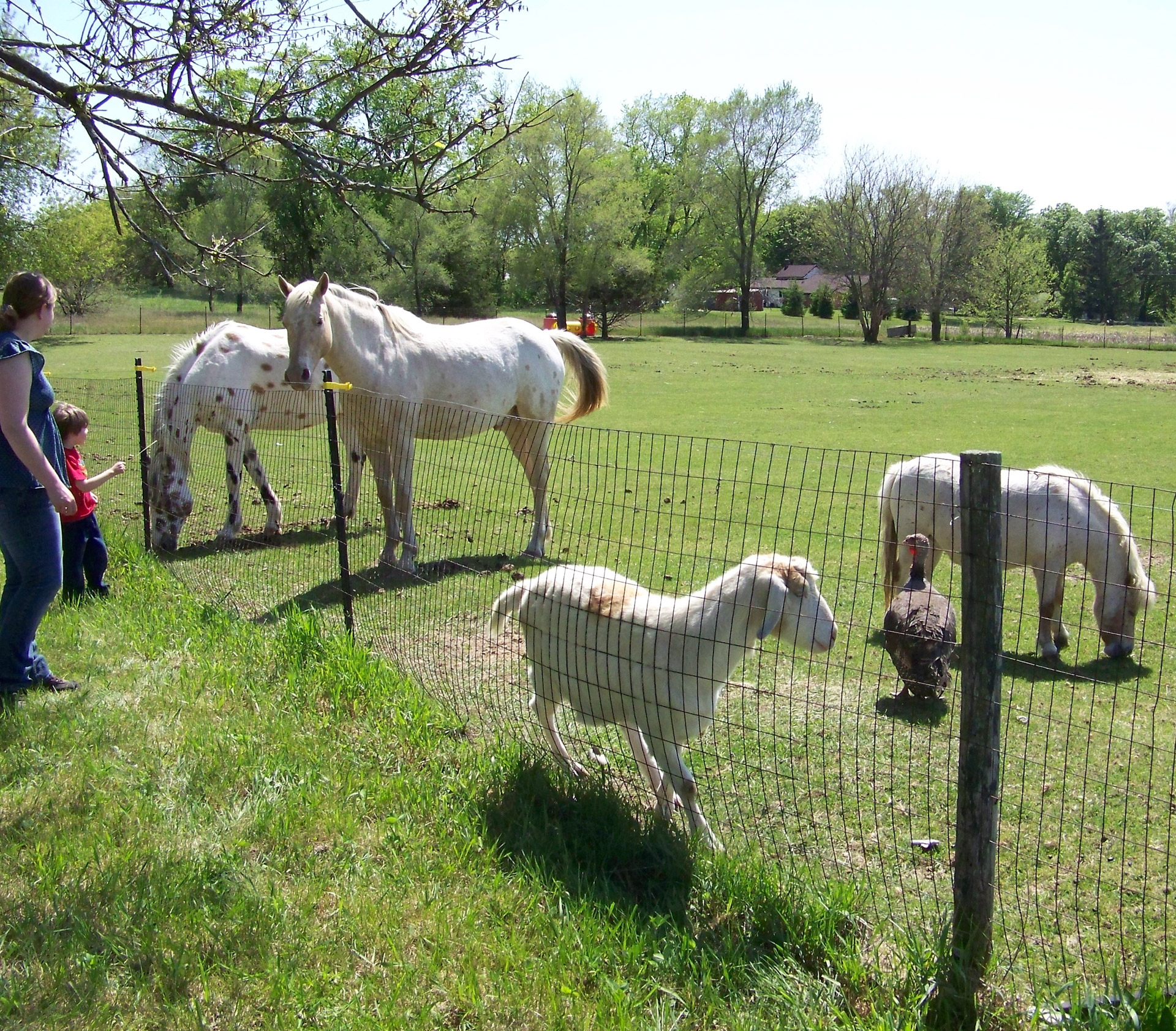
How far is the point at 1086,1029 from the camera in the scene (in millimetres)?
2684

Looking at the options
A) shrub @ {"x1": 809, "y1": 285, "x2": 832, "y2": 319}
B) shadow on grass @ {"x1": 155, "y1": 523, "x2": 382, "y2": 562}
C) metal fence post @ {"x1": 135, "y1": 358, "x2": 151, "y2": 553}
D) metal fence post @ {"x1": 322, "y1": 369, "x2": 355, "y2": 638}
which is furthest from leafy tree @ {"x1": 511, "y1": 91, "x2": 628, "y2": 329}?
metal fence post @ {"x1": 322, "y1": 369, "x2": 355, "y2": 638}

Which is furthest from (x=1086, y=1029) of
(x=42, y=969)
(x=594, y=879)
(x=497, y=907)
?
(x=42, y=969)

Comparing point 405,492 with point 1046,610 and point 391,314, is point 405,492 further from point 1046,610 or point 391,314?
point 1046,610

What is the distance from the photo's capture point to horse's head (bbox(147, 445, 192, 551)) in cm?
970

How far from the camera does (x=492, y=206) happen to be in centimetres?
5659

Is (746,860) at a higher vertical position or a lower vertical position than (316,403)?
lower

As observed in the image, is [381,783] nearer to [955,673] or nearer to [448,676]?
[448,676]

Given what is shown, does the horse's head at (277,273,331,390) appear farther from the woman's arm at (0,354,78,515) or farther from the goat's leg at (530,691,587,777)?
the goat's leg at (530,691,587,777)

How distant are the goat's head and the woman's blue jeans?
3696 mm

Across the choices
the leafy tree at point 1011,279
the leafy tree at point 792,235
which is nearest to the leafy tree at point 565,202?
the leafy tree at point 792,235

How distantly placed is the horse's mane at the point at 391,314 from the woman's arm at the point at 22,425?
427 cm

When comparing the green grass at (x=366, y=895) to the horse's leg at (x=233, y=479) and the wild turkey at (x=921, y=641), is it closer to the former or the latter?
the wild turkey at (x=921, y=641)

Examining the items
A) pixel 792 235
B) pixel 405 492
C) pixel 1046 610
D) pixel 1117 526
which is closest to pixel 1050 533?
pixel 1117 526

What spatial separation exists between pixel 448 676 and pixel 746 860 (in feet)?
8.33
